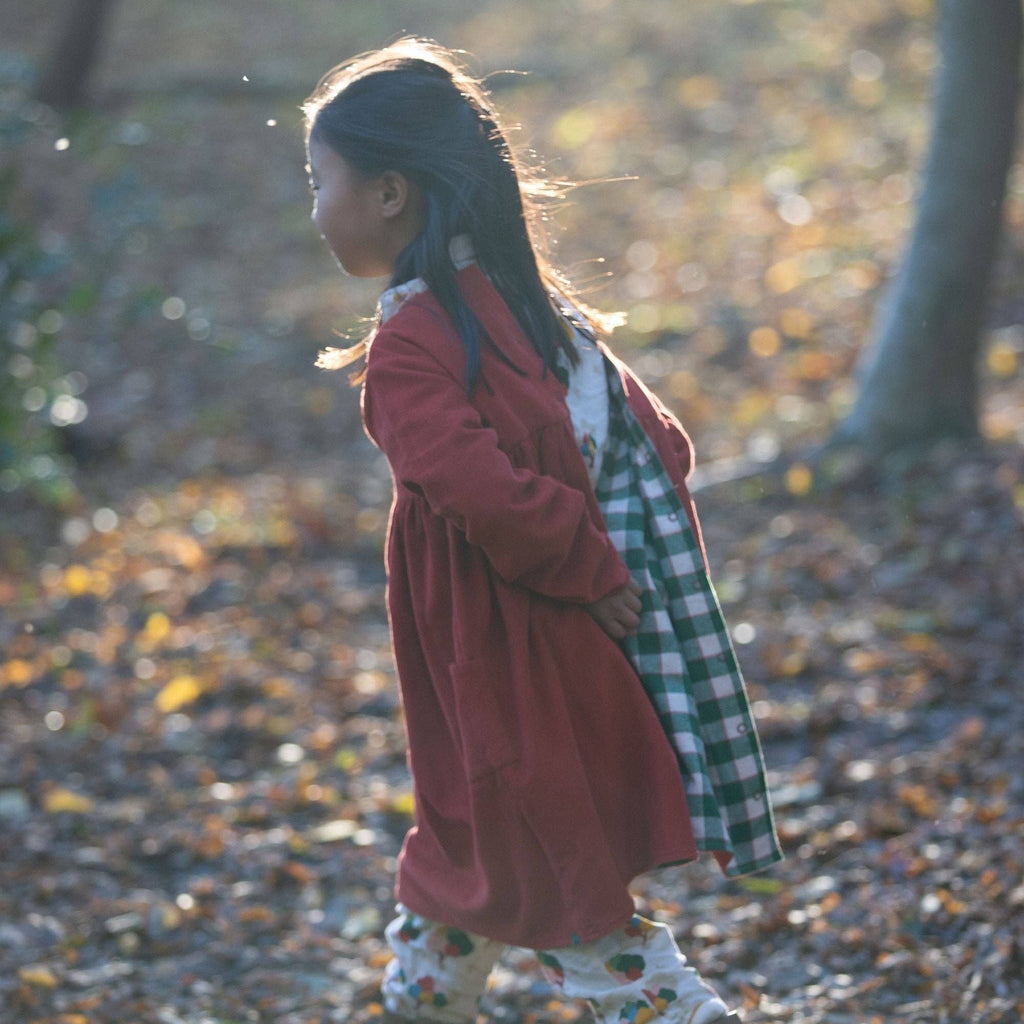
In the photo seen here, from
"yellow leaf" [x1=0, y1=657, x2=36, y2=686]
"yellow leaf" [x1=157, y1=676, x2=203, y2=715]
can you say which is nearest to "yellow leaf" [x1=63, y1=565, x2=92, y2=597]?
"yellow leaf" [x1=0, y1=657, x2=36, y2=686]

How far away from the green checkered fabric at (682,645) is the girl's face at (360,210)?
1.49ft

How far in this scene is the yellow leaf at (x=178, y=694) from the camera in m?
4.51

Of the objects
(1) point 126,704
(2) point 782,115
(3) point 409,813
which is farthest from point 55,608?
(2) point 782,115

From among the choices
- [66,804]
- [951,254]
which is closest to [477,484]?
A: [66,804]

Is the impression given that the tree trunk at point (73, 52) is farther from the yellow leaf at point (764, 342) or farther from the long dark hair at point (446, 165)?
the long dark hair at point (446, 165)

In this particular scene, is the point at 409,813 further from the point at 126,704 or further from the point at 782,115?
the point at 782,115

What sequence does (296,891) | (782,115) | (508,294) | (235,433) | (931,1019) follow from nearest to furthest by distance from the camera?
(508,294), (931,1019), (296,891), (235,433), (782,115)

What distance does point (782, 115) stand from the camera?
11.2 meters

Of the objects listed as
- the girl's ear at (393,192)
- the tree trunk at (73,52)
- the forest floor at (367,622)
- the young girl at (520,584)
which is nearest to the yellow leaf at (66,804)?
the forest floor at (367,622)

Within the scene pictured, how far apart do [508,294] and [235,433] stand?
5635 millimetres

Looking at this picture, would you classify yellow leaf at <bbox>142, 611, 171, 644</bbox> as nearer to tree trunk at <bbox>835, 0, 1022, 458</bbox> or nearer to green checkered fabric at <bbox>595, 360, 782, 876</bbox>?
tree trunk at <bbox>835, 0, 1022, 458</bbox>

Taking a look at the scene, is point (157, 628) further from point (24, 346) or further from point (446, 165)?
point (446, 165)

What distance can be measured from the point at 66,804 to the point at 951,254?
391cm

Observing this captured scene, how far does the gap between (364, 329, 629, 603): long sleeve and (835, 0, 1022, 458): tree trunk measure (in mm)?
3755
